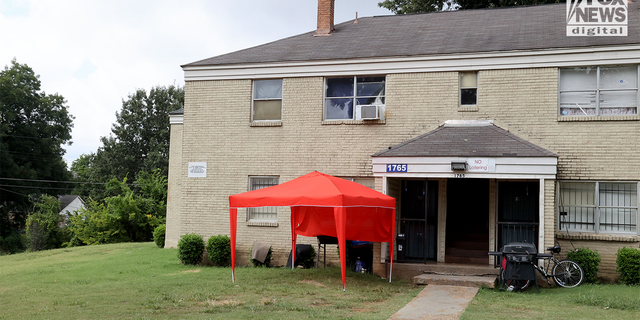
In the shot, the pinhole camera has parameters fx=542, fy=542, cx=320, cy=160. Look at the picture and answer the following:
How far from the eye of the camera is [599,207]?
13484 millimetres

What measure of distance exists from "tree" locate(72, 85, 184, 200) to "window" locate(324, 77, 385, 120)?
31.3m

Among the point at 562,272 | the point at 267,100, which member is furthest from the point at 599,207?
the point at 267,100

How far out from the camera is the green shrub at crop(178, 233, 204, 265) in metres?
15.6

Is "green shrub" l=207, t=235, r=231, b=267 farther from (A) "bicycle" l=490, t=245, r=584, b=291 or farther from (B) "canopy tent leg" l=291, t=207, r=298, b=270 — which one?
(A) "bicycle" l=490, t=245, r=584, b=291

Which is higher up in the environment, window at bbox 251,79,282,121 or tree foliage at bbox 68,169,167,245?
window at bbox 251,79,282,121

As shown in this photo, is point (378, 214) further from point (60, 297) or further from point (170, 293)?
point (60, 297)

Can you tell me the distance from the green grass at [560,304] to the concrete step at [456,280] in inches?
11.6

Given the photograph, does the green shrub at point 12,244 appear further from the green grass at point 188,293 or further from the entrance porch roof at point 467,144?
the entrance porch roof at point 467,144

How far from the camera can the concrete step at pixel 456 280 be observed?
11891mm

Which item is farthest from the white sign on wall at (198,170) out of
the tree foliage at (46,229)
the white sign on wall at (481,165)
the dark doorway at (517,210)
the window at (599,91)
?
the tree foliage at (46,229)

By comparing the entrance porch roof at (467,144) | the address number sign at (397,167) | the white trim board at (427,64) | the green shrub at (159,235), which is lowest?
the green shrub at (159,235)

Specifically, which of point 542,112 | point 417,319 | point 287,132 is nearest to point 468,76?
point 542,112

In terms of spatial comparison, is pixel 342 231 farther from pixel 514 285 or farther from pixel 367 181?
pixel 367 181

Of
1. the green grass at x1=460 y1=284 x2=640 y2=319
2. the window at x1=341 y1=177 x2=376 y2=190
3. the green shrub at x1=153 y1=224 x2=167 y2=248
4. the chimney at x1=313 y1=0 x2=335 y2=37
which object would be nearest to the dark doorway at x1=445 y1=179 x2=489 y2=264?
the window at x1=341 y1=177 x2=376 y2=190
